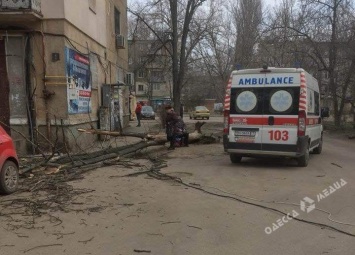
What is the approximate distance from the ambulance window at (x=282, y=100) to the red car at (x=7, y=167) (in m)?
6.17

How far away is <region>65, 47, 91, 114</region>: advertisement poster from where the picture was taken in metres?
13.2

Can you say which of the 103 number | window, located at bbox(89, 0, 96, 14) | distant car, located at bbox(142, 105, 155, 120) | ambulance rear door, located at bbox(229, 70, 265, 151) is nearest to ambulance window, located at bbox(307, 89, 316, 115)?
the 103 number

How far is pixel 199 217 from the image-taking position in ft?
19.6

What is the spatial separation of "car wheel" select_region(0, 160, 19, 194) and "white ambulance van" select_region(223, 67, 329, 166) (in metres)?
5.42

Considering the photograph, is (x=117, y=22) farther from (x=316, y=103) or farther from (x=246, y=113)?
(x=246, y=113)

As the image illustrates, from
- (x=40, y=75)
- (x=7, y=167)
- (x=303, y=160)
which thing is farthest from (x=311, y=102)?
(x=40, y=75)

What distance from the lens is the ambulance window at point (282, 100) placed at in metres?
10.2

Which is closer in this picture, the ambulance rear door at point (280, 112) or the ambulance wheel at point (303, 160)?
the ambulance rear door at point (280, 112)

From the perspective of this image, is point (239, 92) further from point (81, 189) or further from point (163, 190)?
point (81, 189)

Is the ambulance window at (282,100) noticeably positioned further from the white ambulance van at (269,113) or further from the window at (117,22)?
the window at (117,22)

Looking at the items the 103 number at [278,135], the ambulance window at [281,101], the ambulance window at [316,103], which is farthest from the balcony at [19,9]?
the ambulance window at [316,103]

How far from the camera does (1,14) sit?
39.1ft

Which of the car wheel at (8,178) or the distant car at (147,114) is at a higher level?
the distant car at (147,114)

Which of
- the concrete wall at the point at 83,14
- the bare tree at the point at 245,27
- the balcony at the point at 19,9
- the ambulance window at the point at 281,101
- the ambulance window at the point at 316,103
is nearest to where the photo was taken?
the ambulance window at the point at 281,101
